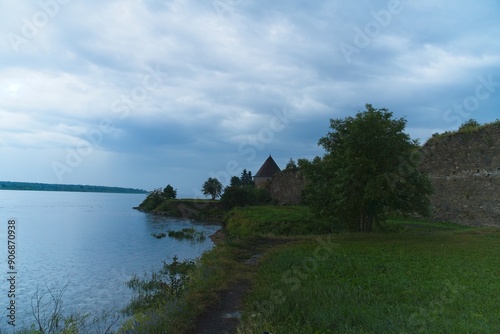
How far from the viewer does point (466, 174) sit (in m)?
26.2

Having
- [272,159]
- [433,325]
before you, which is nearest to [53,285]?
[433,325]

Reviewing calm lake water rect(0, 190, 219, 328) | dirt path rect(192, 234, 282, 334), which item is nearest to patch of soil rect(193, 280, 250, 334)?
dirt path rect(192, 234, 282, 334)

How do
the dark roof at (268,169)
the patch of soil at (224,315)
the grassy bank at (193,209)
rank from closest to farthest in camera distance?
the patch of soil at (224,315)
the grassy bank at (193,209)
the dark roof at (268,169)

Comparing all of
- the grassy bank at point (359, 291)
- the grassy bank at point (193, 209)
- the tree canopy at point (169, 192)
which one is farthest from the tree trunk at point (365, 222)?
the tree canopy at point (169, 192)

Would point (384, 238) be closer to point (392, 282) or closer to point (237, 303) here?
point (392, 282)

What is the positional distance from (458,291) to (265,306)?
4104mm

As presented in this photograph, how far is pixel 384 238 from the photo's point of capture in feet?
59.7

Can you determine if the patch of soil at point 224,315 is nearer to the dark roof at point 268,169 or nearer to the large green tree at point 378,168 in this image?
the large green tree at point 378,168

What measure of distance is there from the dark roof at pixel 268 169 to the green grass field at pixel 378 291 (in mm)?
59103

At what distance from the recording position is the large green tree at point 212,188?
73.9 metres

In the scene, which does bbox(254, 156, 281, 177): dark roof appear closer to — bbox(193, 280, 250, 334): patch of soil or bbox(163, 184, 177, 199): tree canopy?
bbox(163, 184, 177, 199): tree canopy

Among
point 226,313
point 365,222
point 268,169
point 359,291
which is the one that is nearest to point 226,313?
point 226,313

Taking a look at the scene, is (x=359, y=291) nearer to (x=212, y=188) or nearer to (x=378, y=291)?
(x=378, y=291)

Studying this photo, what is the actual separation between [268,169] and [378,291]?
66175 mm
